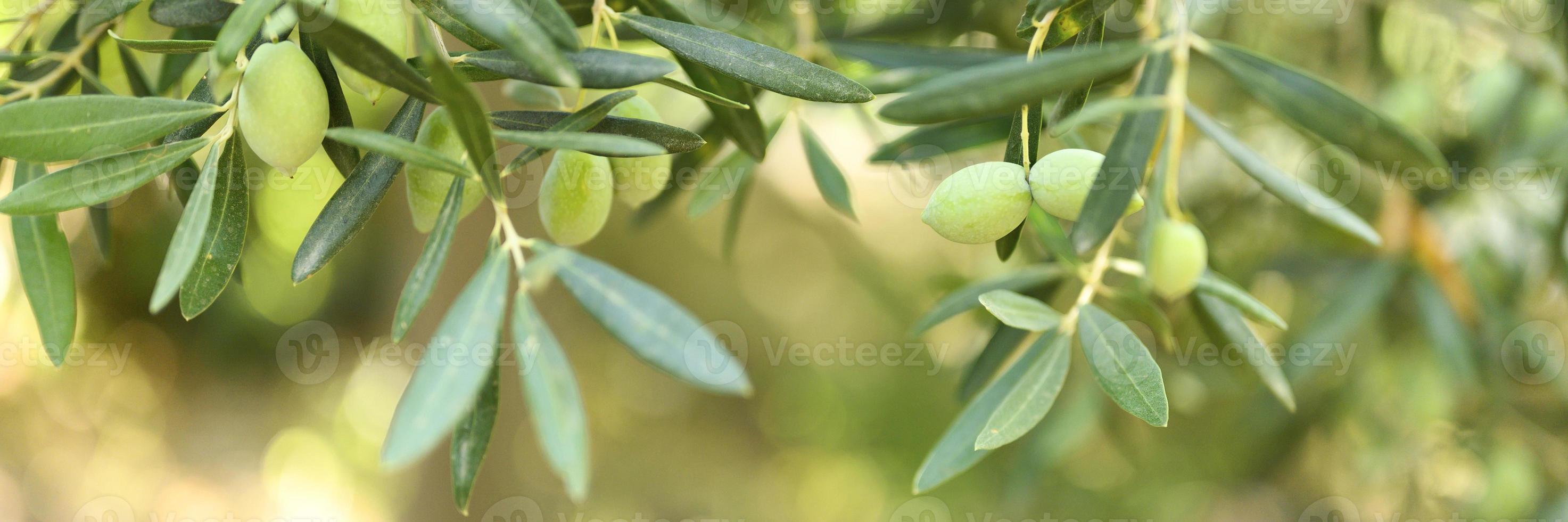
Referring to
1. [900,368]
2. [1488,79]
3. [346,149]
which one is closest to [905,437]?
[900,368]

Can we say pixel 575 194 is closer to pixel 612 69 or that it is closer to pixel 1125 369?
pixel 612 69

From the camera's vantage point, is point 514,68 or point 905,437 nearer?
point 514,68

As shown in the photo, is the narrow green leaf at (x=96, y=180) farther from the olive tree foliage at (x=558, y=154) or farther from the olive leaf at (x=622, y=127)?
the olive leaf at (x=622, y=127)

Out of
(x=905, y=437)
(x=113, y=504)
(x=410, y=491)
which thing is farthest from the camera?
(x=113, y=504)

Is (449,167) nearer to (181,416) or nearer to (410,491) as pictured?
(410,491)

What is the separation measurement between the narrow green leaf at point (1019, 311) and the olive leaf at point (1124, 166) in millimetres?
104

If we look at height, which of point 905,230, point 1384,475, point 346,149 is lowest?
point 905,230

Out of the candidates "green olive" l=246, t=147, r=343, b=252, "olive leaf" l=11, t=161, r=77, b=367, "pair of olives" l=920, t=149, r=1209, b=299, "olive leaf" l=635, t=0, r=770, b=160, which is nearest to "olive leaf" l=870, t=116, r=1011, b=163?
"olive leaf" l=635, t=0, r=770, b=160

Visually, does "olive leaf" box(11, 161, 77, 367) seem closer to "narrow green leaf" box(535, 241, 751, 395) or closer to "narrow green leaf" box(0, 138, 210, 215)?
"narrow green leaf" box(0, 138, 210, 215)

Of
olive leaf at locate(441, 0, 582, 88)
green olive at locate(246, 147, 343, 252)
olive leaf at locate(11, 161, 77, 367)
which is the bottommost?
green olive at locate(246, 147, 343, 252)

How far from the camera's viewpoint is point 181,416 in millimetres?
2471

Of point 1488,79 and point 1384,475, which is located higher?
point 1488,79

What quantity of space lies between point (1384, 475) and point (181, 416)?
298 centimetres

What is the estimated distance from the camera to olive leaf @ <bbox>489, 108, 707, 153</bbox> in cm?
40
